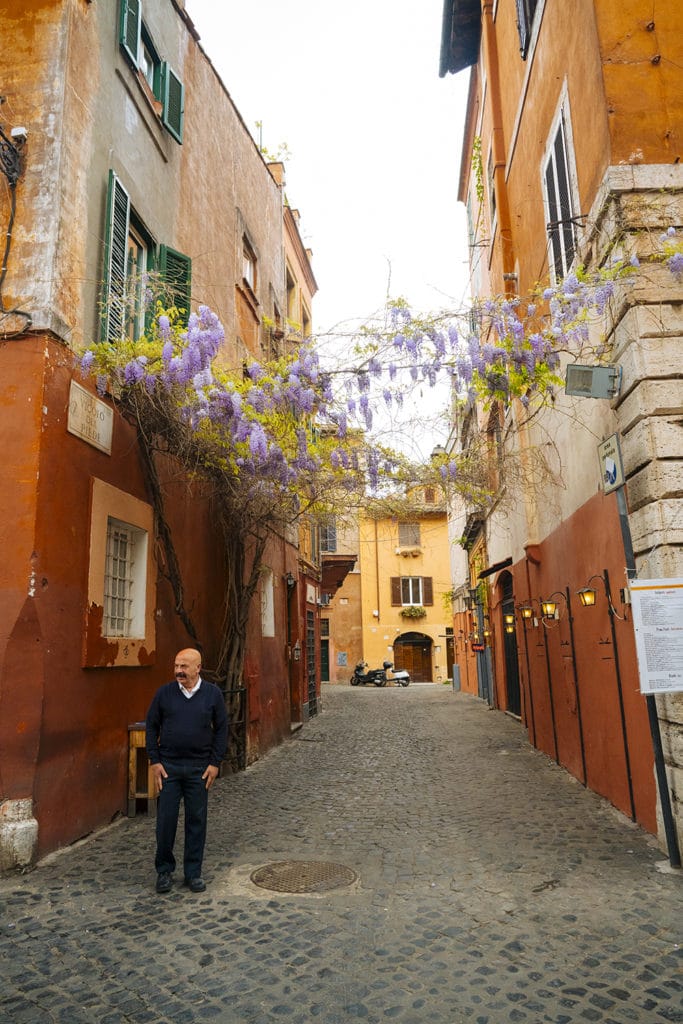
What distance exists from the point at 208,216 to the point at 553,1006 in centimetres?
1051

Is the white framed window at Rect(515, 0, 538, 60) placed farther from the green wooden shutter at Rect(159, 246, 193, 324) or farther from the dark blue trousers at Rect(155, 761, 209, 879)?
the dark blue trousers at Rect(155, 761, 209, 879)

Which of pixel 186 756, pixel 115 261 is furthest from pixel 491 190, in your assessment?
pixel 186 756

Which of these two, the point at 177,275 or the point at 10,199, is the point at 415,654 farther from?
the point at 10,199

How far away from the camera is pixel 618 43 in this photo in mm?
6270

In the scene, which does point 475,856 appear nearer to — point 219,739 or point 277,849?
point 277,849

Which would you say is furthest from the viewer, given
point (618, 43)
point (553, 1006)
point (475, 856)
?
point (618, 43)

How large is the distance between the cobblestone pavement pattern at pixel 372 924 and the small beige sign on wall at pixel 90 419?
10.3ft

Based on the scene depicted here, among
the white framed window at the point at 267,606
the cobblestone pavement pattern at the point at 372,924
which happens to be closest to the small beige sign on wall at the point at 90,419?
the cobblestone pavement pattern at the point at 372,924

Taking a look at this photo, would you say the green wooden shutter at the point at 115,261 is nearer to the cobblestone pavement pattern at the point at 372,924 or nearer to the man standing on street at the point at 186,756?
the man standing on street at the point at 186,756

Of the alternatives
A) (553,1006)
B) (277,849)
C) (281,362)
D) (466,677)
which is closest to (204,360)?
(281,362)

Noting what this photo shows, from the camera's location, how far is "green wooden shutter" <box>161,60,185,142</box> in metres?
9.28

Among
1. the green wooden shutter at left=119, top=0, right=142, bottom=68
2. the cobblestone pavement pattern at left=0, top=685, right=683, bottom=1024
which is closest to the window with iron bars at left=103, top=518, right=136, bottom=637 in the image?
the cobblestone pavement pattern at left=0, top=685, right=683, bottom=1024

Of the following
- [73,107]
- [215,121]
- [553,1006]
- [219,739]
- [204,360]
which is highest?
[215,121]

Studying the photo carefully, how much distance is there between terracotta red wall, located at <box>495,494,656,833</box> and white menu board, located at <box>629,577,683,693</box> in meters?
1.09
